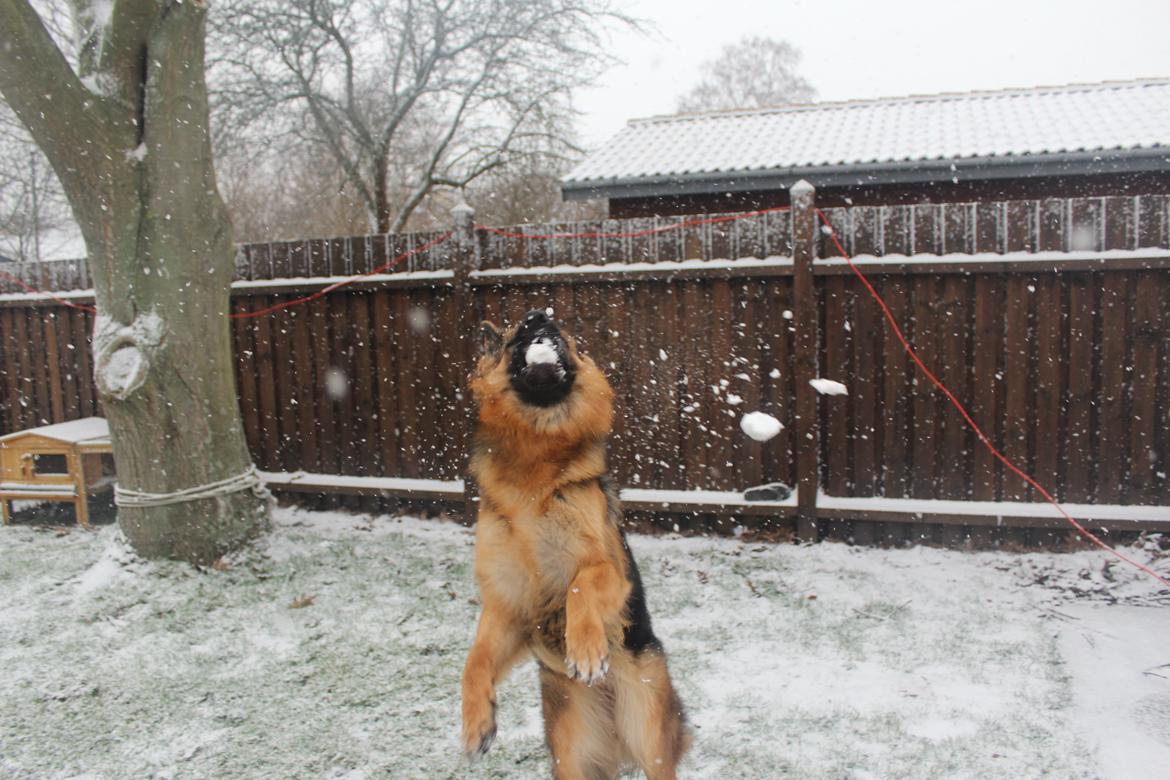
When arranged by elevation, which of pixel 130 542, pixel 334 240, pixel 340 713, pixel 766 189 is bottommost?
pixel 340 713

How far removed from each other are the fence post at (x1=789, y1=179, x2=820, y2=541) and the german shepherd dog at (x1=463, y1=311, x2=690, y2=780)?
3103mm

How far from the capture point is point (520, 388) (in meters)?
2.64

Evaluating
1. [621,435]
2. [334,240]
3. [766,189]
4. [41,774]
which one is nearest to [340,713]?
[41,774]

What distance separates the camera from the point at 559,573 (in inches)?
98.3

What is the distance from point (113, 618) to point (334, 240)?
341cm

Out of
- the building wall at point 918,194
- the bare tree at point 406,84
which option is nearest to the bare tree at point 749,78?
the bare tree at point 406,84

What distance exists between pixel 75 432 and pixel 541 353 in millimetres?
5872

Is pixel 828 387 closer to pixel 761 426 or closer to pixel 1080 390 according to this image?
pixel 761 426

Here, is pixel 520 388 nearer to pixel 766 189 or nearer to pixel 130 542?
pixel 130 542

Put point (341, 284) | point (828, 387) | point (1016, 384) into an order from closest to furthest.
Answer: point (1016, 384) < point (828, 387) < point (341, 284)

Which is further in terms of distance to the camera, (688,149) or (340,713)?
(688,149)

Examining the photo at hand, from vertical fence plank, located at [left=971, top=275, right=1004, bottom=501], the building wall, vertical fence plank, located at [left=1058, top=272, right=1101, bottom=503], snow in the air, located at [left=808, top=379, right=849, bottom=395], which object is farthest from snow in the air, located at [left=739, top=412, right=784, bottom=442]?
the building wall

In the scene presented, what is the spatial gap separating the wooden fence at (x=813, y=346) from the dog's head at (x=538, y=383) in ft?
9.30

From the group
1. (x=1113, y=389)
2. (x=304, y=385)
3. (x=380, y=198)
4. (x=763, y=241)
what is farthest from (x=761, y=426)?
(x=380, y=198)
